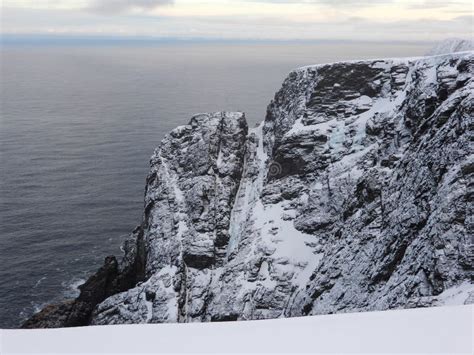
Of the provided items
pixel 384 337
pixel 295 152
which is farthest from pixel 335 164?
pixel 384 337

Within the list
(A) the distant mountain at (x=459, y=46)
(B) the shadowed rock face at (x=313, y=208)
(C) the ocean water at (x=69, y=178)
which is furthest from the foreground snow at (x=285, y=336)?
(A) the distant mountain at (x=459, y=46)

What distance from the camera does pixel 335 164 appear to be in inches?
1905

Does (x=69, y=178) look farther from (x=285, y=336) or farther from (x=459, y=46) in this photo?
(x=459, y=46)

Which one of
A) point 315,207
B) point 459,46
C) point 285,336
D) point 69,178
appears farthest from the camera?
point 459,46

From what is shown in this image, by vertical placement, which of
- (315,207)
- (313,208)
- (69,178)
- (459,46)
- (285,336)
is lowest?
(69,178)

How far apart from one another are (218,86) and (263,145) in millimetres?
130780

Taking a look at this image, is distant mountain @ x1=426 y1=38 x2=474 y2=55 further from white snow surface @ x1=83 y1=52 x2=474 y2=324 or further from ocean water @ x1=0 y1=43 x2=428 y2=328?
white snow surface @ x1=83 y1=52 x2=474 y2=324

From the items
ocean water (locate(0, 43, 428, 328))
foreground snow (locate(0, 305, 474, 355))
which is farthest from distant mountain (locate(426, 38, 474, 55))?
foreground snow (locate(0, 305, 474, 355))

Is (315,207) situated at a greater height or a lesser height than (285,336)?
lesser

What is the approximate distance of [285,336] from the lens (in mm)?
4898

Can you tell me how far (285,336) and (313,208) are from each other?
41.7m

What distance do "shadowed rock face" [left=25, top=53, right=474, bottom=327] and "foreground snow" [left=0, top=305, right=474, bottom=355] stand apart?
37.0 ft

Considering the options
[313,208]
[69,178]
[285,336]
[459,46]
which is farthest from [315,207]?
[459,46]

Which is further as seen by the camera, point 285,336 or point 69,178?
point 69,178
